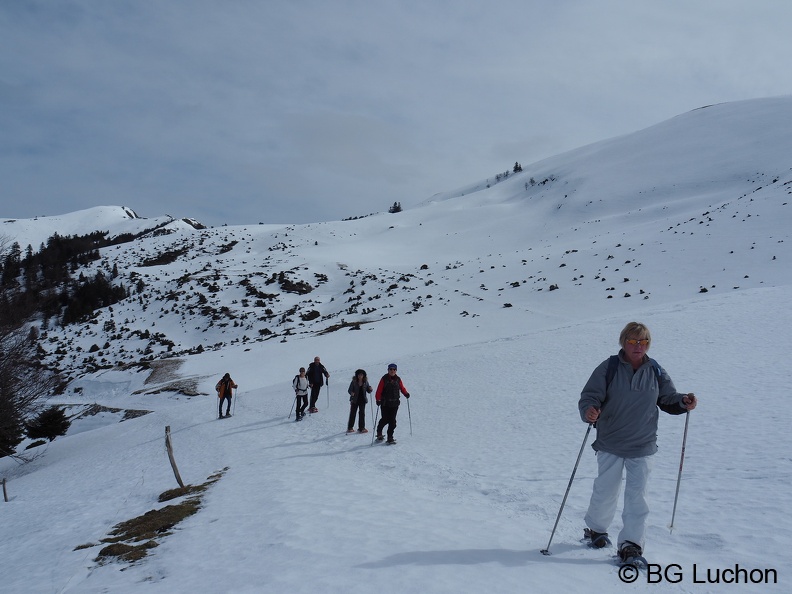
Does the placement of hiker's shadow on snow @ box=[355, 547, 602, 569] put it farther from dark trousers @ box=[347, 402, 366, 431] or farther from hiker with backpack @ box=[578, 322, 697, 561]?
dark trousers @ box=[347, 402, 366, 431]

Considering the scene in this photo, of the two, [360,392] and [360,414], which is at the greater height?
[360,392]

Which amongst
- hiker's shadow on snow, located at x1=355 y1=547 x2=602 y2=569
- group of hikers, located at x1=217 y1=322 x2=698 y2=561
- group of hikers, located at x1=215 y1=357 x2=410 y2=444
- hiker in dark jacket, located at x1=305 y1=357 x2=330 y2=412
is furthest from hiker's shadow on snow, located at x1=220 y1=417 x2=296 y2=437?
group of hikers, located at x1=217 y1=322 x2=698 y2=561

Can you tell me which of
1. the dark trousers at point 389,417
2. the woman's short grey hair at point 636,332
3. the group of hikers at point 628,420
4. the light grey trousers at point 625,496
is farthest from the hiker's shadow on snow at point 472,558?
the dark trousers at point 389,417

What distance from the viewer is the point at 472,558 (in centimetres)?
554

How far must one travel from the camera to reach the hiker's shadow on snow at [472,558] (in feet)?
17.5

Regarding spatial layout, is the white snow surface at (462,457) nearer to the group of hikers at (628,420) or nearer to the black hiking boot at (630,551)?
the black hiking boot at (630,551)

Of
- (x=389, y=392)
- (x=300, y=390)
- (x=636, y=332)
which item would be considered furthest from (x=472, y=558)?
(x=300, y=390)

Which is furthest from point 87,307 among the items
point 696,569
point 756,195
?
point 756,195

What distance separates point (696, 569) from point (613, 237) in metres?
53.4

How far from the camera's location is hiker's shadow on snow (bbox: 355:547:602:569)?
5.33 meters

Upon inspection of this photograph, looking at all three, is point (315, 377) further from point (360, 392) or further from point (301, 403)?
point (360, 392)

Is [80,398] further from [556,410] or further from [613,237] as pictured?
[613,237]

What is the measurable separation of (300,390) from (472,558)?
44.2 ft

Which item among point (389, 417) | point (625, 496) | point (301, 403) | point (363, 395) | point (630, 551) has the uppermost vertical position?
point (625, 496)
